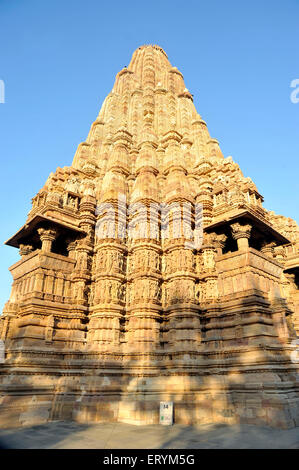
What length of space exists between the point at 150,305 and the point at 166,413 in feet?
15.8

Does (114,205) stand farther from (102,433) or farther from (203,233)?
(102,433)

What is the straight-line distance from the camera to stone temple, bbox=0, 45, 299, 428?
12695 mm

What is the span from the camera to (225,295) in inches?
597

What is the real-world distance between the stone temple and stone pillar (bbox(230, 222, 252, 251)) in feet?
0.19

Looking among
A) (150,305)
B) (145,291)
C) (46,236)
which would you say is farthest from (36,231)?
(150,305)

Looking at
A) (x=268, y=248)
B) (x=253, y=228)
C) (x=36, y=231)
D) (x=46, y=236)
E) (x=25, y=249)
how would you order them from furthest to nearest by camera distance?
(x=25, y=249) < (x=36, y=231) < (x=268, y=248) < (x=253, y=228) < (x=46, y=236)

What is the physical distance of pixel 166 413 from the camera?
12055 mm

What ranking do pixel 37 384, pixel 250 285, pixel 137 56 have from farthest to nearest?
pixel 137 56
pixel 250 285
pixel 37 384

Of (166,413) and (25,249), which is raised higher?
(25,249)

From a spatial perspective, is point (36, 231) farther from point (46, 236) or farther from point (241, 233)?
point (241, 233)

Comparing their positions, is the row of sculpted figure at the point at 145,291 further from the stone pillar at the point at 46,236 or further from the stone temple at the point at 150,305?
the stone pillar at the point at 46,236

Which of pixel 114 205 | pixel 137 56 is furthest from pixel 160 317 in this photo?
pixel 137 56
